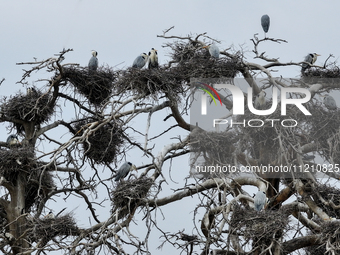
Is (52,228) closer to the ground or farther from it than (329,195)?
closer to the ground

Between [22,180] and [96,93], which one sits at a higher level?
[96,93]

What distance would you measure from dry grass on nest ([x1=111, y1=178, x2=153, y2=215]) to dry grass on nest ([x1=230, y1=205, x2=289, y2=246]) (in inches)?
50.1

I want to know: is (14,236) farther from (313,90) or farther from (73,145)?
(313,90)

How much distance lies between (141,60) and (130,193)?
11.9 feet

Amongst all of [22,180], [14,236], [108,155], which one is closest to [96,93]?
[108,155]

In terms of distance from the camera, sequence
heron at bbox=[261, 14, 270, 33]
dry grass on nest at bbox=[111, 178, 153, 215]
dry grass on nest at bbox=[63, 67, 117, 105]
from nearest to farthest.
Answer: dry grass on nest at bbox=[111, 178, 153, 215] → dry grass on nest at bbox=[63, 67, 117, 105] → heron at bbox=[261, 14, 270, 33]

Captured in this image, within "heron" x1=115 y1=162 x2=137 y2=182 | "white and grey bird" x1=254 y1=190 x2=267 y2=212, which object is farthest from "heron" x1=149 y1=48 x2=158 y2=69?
"white and grey bird" x1=254 y1=190 x2=267 y2=212

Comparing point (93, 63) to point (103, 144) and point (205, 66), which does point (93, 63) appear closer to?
point (103, 144)

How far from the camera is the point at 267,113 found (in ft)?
39.9

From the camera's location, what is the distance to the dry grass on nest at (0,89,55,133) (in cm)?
1273

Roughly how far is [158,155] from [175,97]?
1013mm

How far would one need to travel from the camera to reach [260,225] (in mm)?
9836

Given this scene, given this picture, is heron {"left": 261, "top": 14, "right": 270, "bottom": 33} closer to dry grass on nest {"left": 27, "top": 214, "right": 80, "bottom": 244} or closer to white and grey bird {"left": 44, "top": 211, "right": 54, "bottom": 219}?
white and grey bird {"left": 44, "top": 211, "right": 54, "bottom": 219}

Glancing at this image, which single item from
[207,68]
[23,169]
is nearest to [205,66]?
[207,68]
